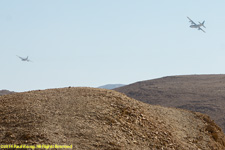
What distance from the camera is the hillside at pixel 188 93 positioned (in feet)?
178

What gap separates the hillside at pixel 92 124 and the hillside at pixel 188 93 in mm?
32032

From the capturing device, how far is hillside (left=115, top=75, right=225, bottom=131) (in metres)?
54.1

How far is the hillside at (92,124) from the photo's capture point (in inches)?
448

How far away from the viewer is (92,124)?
40.4ft

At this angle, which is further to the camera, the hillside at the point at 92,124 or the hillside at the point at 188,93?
the hillside at the point at 188,93

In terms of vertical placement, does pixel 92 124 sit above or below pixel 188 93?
below

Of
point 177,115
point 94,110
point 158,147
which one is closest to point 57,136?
point 94,110

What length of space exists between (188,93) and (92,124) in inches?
2147

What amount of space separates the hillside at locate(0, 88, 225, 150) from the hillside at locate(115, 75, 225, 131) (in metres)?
32.0

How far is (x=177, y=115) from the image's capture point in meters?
17.8

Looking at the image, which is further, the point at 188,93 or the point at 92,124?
the point at 188,93

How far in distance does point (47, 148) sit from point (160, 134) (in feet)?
15.1

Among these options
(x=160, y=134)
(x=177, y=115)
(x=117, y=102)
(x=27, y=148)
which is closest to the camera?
(x=27, y=148)

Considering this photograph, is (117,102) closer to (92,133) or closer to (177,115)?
(92,133)
